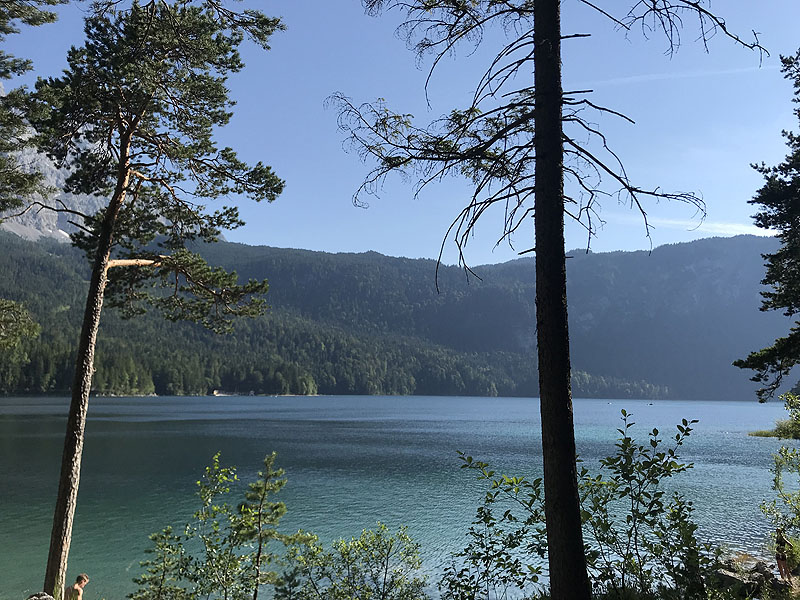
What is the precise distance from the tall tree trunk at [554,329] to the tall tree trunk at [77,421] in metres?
7.02

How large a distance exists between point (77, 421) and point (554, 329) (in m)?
8.17

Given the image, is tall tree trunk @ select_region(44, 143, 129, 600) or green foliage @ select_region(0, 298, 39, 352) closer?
tall tree trunk @ select_region(44, 143, 129, 600)

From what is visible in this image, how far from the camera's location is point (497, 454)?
42938mm

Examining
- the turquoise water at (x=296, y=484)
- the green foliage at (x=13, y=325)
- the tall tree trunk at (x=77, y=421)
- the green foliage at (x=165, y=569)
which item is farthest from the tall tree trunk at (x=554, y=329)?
the turquoise water at (x=296, y=484)

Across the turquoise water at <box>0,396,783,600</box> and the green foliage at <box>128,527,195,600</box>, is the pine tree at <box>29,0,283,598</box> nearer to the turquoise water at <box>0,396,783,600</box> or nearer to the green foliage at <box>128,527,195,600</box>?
the green foliage at <box>128,527,195,600</box>

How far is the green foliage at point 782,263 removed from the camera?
1222 cm

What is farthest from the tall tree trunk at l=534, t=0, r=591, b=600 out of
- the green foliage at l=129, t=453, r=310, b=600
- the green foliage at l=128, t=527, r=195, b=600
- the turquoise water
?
the turquoise water

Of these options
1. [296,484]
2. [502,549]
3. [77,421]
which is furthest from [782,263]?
[296,484]

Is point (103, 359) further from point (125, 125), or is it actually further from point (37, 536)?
point (125, 125)

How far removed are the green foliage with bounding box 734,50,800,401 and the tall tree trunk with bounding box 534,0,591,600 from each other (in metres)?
9.46

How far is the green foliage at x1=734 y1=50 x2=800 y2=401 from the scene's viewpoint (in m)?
12.2

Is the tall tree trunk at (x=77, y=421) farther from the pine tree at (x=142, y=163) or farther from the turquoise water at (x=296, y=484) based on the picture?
the turquoise water at (x=296, y=484)

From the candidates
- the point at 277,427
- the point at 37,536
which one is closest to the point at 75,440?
the point at 37,536

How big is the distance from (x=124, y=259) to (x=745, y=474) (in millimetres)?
37799
